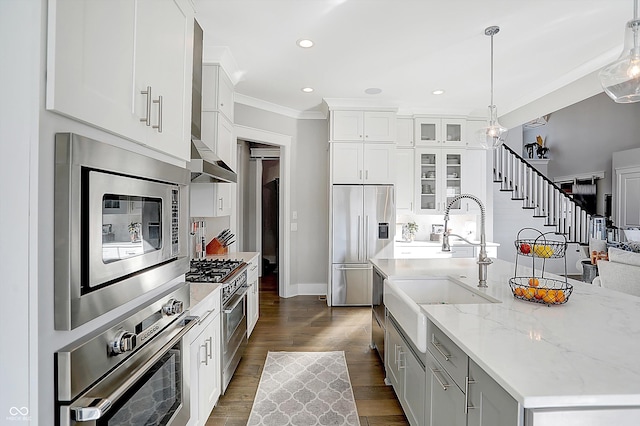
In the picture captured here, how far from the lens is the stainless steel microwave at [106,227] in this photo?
30.0 inches

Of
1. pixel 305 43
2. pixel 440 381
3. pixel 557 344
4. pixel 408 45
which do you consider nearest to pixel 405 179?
pixel 408 45

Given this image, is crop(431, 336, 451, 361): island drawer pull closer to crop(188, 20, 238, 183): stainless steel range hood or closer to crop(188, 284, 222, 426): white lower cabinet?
crop(188, 284, 222, 426): white lower cabinet

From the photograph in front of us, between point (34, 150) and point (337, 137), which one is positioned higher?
point (337, 137)

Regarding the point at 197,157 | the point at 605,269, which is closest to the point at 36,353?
the point at 197,157

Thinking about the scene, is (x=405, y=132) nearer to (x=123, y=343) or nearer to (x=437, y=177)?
(x=437, y=177)

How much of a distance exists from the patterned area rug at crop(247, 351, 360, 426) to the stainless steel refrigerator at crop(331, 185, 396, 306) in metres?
1.63

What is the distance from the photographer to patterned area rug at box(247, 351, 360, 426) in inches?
87.9

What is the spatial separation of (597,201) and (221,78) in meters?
8.17

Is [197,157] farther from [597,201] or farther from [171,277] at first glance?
[597,201]

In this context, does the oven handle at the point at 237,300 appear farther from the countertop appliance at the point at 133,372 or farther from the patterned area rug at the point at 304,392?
the countertop appliance at the point at 133,372

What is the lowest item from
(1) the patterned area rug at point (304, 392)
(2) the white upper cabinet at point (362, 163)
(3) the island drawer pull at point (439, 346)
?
(1) the patterned area rug at point (304, 392)

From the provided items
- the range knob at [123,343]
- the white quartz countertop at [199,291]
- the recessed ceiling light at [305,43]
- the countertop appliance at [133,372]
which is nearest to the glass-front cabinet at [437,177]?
the recessed ceiling light at [305,43]

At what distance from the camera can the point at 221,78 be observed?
3.33m

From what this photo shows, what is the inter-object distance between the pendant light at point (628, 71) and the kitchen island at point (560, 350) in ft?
3.91
